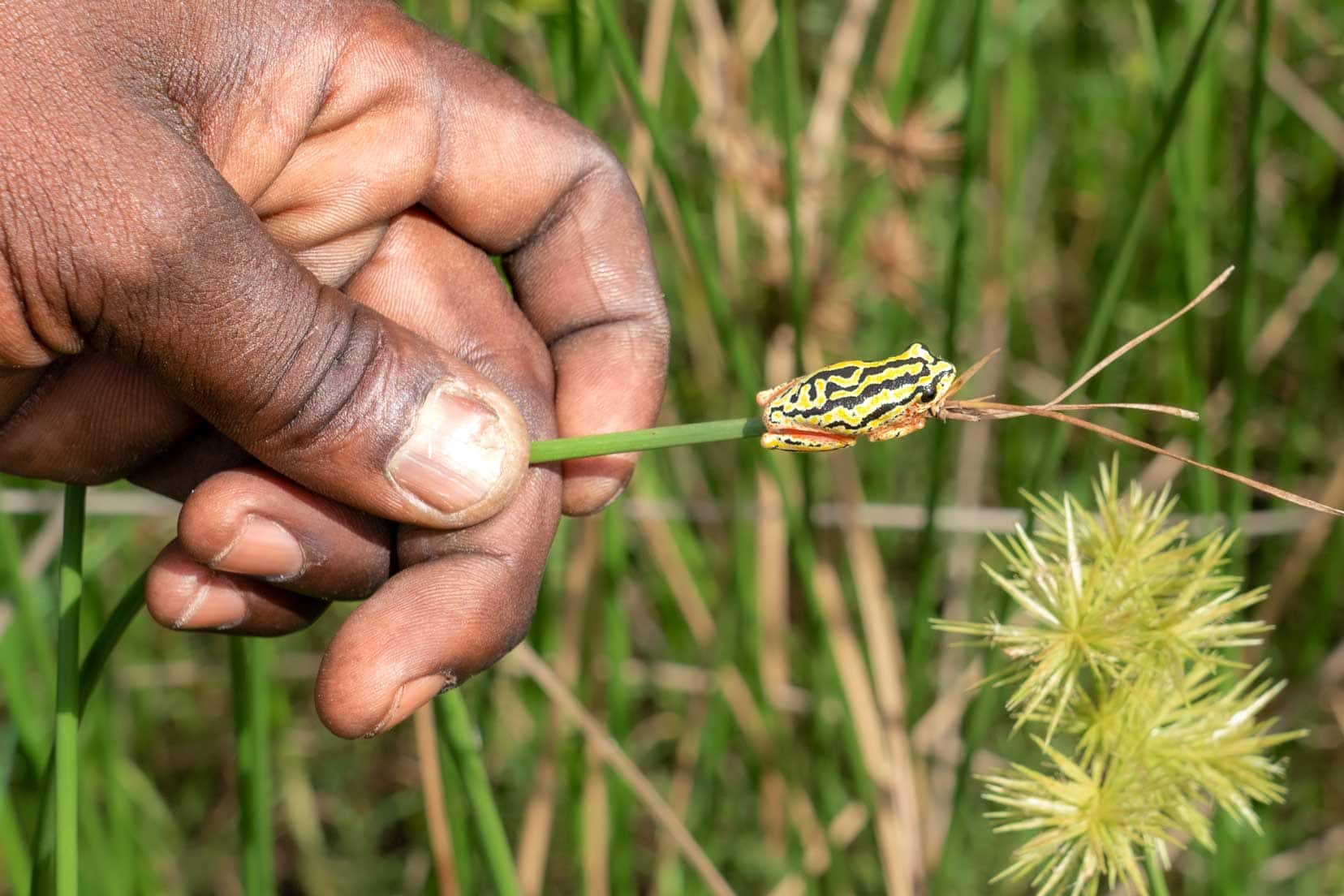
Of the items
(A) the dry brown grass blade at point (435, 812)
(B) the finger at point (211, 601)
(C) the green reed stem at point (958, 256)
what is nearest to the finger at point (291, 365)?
(B) the finger at point (211, 601)

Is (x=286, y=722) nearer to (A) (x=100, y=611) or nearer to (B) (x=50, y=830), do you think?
(A) (x=100, y=611)

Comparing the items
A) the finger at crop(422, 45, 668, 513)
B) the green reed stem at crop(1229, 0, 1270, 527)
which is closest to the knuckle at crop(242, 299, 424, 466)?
the finger at crop(422, 45, 668, 513)

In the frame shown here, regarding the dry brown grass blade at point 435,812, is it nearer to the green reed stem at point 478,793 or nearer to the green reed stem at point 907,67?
the green reed stem at point 478,793

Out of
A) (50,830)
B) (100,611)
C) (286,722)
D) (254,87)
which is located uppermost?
(254,87)

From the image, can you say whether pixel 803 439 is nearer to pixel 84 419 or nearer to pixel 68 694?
pixel 68 694

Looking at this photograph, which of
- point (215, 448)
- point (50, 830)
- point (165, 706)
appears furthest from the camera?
point (165, 706)

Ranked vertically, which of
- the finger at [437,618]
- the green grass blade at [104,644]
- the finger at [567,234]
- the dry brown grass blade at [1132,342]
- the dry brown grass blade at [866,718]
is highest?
the dry brown grass blade at [1132,342]

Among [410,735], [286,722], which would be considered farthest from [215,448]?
[410,735]
